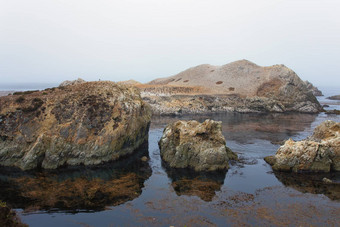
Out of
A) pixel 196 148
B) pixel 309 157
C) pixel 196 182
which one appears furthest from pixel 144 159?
pixel 309 157

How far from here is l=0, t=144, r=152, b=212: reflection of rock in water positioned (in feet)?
83.0

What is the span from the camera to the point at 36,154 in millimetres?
35688

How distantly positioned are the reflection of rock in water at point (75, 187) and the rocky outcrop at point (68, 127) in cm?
253

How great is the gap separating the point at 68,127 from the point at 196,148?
66.1 ft

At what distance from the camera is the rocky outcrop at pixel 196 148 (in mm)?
35844

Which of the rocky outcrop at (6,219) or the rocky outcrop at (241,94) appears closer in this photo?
the rocky outcrop at (6,219)

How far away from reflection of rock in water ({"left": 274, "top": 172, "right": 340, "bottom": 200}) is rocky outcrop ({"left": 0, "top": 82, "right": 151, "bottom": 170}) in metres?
24.6

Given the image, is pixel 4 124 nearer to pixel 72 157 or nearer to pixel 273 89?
pixel 72 157

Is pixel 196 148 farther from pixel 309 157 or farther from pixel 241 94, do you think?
pixel 241 94

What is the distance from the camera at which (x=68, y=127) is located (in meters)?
38.9

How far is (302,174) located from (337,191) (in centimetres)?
547

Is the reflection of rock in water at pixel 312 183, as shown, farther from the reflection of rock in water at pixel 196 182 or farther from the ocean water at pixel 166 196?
the reflection of rock in water at pixel 196 182

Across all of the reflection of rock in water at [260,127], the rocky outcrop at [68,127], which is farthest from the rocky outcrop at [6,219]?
the reflection of rock in water at [260,127]

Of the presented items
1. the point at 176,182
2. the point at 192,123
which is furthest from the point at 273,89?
the point at 176,182
